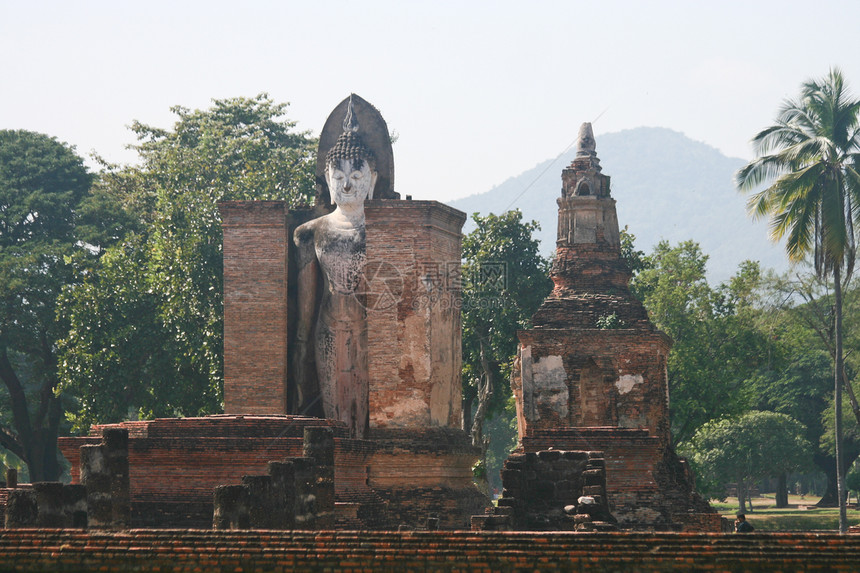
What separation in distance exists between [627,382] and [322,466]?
11.6m

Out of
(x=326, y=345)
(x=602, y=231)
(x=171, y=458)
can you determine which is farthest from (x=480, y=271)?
(x=171, y=458)

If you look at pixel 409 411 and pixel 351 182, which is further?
pixel 351 182

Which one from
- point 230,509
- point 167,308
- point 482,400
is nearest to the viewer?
point 230,509

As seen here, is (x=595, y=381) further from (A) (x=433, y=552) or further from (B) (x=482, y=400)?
(A) (x=433, y=552)

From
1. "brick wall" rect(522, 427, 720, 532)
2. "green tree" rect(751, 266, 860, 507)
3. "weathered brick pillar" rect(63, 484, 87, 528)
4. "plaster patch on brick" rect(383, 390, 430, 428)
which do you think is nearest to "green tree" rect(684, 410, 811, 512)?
"green tree" rect(751, 266, 860, 507)

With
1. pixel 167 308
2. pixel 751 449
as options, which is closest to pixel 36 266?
pixel 167 308

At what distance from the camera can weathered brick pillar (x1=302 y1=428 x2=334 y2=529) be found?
15523 millimetres

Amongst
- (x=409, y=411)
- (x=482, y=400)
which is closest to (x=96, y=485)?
(x=409, y=411)

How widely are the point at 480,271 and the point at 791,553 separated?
27367 millimetres

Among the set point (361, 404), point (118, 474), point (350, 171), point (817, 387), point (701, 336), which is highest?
point (350, 171)

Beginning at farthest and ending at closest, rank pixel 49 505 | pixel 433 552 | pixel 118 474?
pixel 118 474
pixel 49 505
pixel 433 552

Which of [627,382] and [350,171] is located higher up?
[350,171]

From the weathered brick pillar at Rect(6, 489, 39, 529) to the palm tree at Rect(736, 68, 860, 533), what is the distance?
2244cm

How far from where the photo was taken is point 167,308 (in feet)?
98.8
